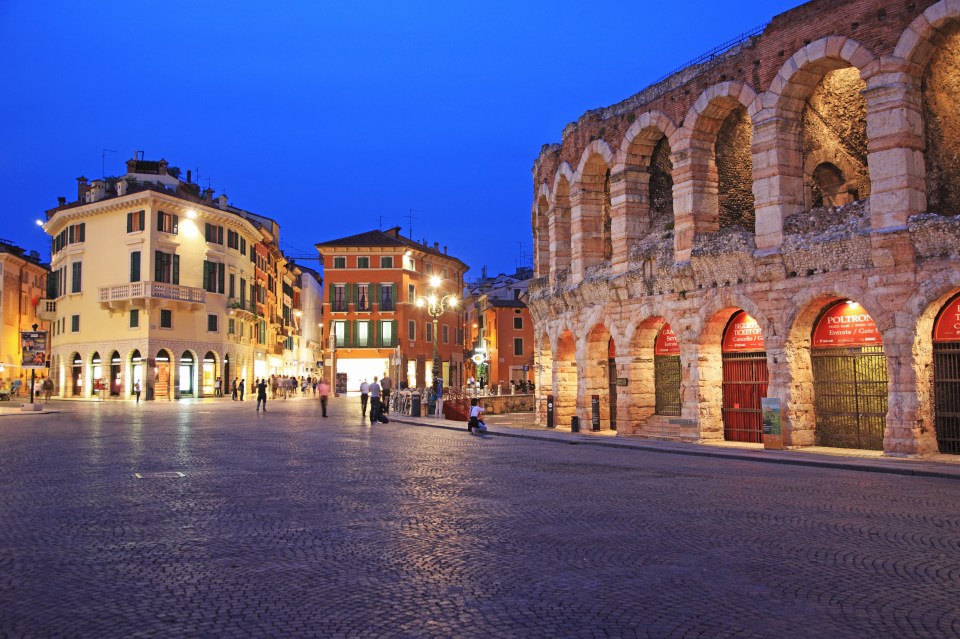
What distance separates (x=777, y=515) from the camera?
9281mm

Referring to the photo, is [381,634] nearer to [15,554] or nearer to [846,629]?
[846,629]

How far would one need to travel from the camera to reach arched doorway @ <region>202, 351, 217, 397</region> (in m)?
51.4

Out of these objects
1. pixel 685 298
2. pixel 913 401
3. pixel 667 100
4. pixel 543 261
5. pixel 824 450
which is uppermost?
pixel 667 100

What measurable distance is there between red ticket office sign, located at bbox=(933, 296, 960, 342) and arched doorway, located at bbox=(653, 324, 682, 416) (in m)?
7.44

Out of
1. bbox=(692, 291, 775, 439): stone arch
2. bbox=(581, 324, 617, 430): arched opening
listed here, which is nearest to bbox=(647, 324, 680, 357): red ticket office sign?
bbox=(692, 291, 775, 439): stone arch

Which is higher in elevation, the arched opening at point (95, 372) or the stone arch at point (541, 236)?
the stone arch at point (541, 236)

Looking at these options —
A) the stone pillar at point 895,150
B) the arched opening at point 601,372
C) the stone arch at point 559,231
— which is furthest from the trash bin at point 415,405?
the stone pillar at point 895,150

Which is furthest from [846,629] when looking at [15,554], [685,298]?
[685,298]

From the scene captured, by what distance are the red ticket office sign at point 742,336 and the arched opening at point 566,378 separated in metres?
6.94

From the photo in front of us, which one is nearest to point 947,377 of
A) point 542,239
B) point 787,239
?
point 787,239

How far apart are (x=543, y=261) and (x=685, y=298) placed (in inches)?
405

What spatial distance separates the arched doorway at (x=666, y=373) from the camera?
2327 centimetres

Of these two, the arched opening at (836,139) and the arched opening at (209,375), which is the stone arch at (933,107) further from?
the arched opening at (209,375)

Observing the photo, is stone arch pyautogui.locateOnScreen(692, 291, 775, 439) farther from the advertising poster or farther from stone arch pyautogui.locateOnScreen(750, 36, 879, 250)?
the advertising poster
